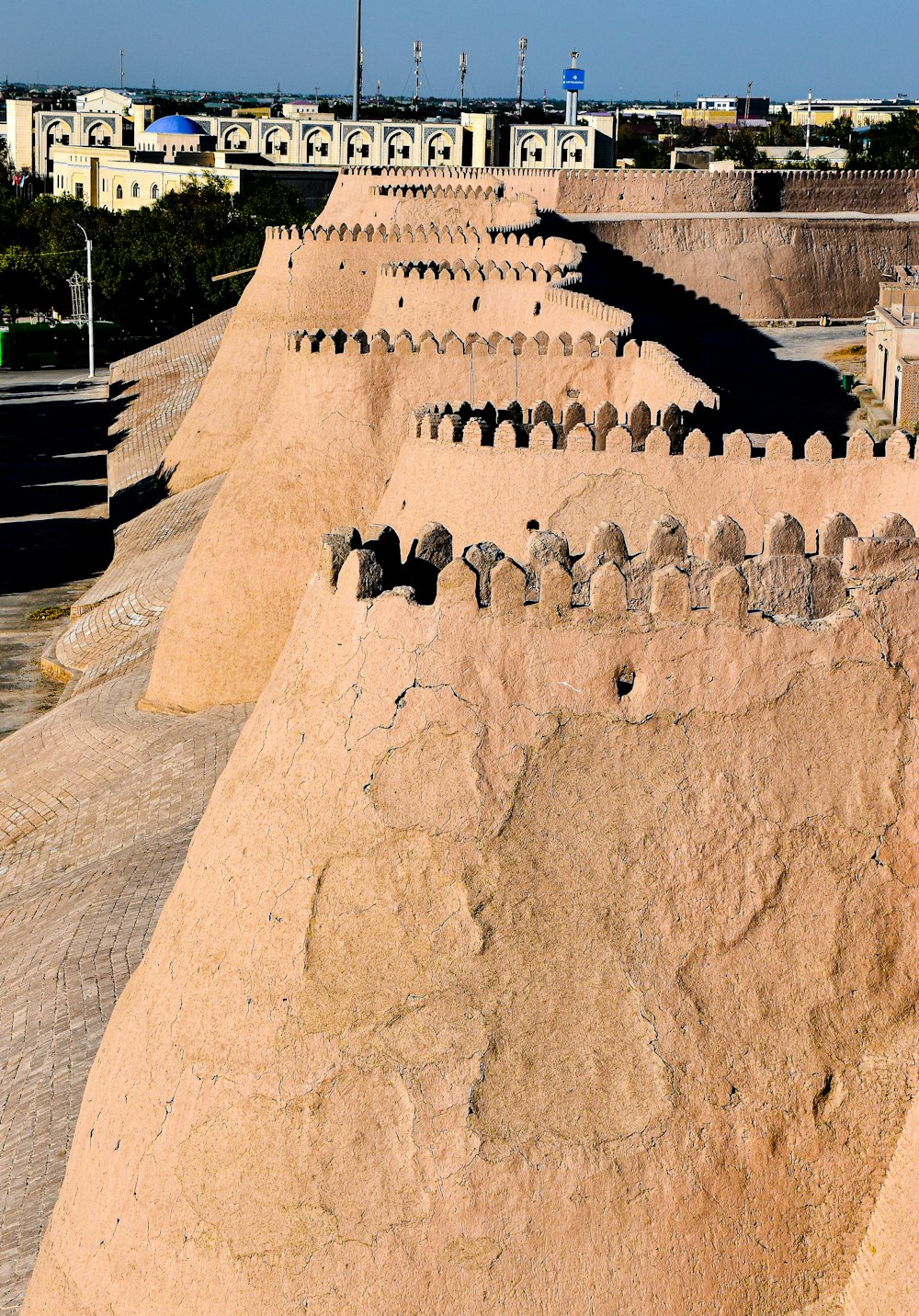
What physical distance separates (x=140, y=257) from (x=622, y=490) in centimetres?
4762

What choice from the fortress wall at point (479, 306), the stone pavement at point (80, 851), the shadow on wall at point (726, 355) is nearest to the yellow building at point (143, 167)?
the shadow on wall at point (726, 355)

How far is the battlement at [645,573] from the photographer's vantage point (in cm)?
726

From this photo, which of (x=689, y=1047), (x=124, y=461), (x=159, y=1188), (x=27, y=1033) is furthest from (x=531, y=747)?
(x=124, y=461)

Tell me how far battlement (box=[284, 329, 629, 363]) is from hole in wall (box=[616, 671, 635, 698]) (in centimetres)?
1060

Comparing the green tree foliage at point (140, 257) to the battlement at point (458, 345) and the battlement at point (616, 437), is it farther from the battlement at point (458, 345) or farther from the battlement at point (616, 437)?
the battlement at point (616, 437)

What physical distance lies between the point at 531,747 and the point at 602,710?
0.31 m

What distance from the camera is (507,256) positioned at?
26797 mm

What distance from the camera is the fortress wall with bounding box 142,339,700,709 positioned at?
18.8 meters

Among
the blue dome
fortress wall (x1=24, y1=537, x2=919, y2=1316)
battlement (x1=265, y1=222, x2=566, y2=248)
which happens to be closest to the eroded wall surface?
fortress wall (x1=24, y1=537, x2=919, y2=1316)

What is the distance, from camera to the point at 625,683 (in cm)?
729

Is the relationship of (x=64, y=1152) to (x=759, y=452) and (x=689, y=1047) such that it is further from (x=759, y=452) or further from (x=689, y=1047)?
(x=759, y=452)

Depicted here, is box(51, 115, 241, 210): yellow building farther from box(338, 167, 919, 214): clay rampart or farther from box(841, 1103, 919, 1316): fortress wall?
box(841, 1103, 919, 1316): fortress wall

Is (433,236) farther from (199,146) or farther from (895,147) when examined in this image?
(199,146)

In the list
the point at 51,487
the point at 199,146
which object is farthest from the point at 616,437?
the point at 199,146
